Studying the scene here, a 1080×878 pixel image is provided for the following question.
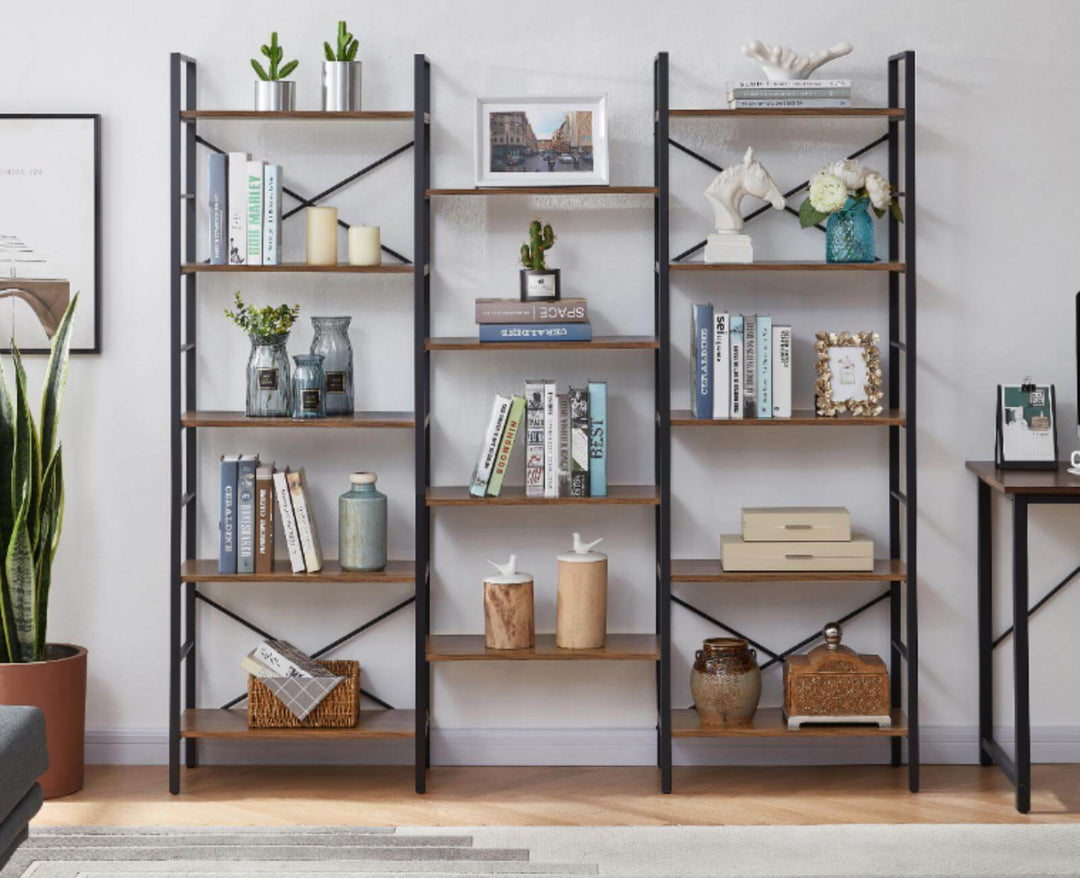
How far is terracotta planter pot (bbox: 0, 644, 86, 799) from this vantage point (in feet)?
11.6

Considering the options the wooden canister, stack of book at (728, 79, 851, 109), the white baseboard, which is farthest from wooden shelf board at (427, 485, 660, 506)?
stack of book at (728, 79, 851, 109)

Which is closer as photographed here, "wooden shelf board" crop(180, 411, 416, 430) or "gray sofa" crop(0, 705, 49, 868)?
"gray sofa" crop(0, 705, 49, 868)

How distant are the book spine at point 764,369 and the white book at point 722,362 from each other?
79 millimetres

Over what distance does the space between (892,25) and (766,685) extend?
1877 mm

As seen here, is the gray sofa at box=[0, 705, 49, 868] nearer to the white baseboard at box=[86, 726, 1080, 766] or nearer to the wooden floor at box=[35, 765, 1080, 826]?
the wooden floor at box=[35, 765, 1080, 826]

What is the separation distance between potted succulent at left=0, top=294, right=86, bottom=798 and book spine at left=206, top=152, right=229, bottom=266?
1.36 ft

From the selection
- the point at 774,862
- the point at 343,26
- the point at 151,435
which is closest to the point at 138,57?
the point at 343,26

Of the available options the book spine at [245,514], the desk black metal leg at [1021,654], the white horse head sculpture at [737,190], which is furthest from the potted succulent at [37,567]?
the desk black metal leg at [1021,654]

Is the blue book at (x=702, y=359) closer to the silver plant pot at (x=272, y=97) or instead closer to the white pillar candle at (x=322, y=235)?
the white pillar candle at (x=322, y=235)

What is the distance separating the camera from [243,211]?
360cm

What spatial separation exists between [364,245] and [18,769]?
163 cm

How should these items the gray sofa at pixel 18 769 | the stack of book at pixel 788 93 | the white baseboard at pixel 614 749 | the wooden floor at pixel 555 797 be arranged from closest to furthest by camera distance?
1. the gray sofa at pixel 18 769
2. the wooden floor at pixel 555 797
3. the stack of book at pixel 788 93
4. the white baseboard at pixel 614 749

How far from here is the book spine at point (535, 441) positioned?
3631 millimetres

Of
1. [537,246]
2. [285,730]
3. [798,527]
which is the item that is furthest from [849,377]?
[285,730]
